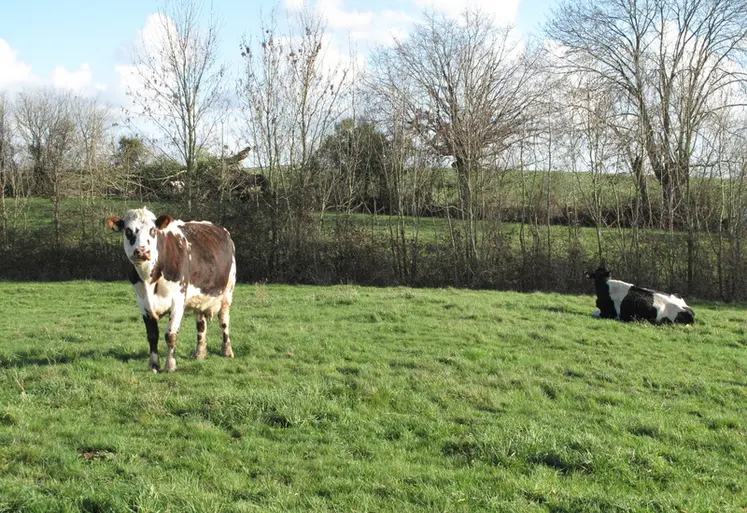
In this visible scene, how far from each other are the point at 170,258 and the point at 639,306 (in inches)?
411

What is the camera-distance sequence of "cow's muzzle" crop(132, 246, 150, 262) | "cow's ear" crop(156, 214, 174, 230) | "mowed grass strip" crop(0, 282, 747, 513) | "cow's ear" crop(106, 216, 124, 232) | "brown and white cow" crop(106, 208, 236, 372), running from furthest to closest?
"cow's ear" crop(156, 214, 174, 230)
"cow's ear" crop(106, 216, 124, 232)
"brown and white cow" crop(106, 208, 236, 372)
"cow's muzzle" crop(132, 246, 150, 262)
"mowed grass strip" crop(0, 282, 747, 513)

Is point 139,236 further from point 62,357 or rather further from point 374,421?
point 374,421

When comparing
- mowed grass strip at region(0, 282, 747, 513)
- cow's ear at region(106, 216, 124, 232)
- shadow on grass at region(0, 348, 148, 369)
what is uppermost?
cow's ear at region(106, 216, 124, 232)

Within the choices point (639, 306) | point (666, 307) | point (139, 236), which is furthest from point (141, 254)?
→ point (666, 307)

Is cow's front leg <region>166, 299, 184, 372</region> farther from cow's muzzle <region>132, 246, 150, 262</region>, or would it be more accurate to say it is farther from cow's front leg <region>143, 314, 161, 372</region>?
cow's muzzle <region>132, 246, 150, 262</region>

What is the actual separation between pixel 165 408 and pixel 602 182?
19.7 metres

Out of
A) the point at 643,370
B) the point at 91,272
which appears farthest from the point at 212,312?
the point at 91,272

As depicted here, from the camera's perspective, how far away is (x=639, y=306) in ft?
47.4

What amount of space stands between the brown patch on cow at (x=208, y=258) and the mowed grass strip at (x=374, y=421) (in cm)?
108

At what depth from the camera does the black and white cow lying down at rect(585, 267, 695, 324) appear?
14.3 meters

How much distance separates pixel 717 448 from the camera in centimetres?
679

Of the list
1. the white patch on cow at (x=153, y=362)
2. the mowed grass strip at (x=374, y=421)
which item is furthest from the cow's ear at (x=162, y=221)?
the mowed grass strip at (x=374, y=421)

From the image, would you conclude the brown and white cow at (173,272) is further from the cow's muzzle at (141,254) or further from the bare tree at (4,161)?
the bare tree at (4,161)

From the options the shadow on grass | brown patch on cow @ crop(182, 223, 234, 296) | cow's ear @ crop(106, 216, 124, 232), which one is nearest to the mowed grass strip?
the shadow on grass
